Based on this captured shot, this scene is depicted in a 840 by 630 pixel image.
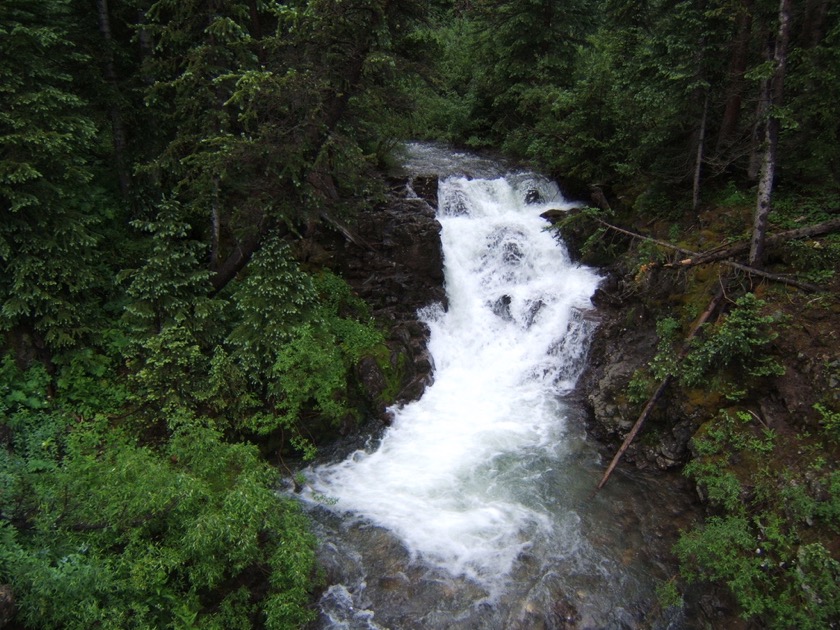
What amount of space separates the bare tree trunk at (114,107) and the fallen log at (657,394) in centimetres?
1209

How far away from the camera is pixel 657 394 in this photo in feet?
32.7

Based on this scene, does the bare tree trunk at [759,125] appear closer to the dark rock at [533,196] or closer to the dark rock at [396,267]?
the dark rock at [533,196]

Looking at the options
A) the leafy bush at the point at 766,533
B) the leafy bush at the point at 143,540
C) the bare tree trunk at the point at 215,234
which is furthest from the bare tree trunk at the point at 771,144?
the bare tree trunk at the point at 215,234

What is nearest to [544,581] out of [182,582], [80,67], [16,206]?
[182,582]

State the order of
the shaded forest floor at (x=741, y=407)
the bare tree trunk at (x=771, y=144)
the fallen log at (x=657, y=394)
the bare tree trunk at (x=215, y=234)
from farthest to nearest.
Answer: the bare tree trunk at (x=215, y=234) → the fallen log at (x=657, y=394) → the bare tree trunk at (x=771, y=144) → the shaded forest floor at (x=741, y=407)

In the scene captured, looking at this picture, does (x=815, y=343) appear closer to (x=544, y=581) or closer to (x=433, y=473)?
(x=544, y=581)

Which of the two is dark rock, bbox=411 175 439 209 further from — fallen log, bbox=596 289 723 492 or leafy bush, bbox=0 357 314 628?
leafy bush, bbox=0 357 314 628

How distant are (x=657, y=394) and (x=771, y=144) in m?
5.38

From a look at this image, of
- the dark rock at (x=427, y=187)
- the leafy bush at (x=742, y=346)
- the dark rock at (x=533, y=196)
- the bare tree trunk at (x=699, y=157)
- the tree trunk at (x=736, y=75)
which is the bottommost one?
the leafy bush at (x=742, y=346)

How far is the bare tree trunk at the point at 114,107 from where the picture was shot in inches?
391

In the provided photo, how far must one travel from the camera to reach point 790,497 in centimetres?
743

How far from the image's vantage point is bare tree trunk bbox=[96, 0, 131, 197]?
9.93m

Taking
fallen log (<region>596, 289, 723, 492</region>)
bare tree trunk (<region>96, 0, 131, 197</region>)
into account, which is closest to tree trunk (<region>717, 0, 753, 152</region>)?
fallen log (<region>596, 289, 723, 492</region>)

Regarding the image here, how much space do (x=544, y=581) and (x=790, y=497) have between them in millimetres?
4060
